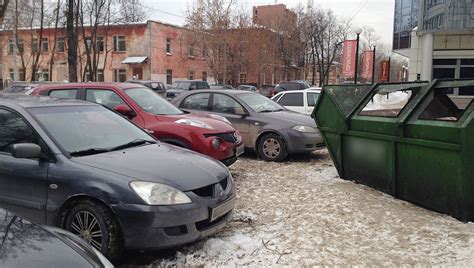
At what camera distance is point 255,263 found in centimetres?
408

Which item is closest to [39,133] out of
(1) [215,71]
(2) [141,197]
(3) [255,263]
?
(2) [141,197]

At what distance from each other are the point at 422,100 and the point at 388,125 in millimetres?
545

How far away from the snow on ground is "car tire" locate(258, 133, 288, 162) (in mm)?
2245

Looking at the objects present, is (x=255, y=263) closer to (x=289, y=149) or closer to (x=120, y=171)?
(x=120, y=171)

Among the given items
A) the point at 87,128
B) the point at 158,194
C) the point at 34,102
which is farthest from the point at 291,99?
the point at 158,194

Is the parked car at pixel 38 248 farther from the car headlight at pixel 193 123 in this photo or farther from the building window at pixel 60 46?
the building window at pixel 60 46

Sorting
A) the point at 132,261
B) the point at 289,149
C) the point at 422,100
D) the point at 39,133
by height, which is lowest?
the point at 132,261

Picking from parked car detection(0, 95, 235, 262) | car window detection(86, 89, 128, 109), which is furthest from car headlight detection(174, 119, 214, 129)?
parked car detection(0, 95, 235, 262)

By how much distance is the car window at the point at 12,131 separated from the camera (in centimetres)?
442

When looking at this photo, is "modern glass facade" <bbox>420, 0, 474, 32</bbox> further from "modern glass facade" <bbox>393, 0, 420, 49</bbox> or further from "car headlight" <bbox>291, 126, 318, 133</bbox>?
"car headlight" <bbox>291, 126, 318, 133</bbox>

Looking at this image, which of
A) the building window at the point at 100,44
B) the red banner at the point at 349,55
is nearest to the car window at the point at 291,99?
the red banner at the point at 349,55

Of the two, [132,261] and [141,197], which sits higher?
[141,197]

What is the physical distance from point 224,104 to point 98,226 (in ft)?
18.9

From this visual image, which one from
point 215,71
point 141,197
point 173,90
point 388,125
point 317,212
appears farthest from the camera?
point 215,71
